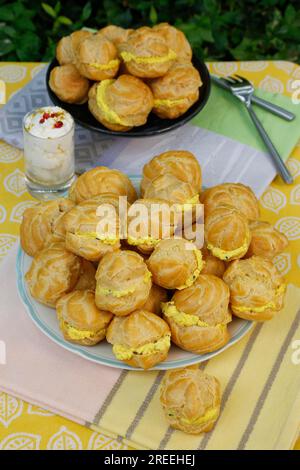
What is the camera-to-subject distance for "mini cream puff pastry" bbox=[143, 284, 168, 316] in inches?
56.6

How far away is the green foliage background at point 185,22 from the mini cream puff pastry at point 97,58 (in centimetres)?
81

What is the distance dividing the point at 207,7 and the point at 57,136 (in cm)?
114

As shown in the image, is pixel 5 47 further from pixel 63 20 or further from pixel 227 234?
pixel 227 234

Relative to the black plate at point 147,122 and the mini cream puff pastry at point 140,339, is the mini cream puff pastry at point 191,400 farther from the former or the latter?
the black plate at point 147,122

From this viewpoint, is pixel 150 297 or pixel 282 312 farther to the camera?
pixel 282 312

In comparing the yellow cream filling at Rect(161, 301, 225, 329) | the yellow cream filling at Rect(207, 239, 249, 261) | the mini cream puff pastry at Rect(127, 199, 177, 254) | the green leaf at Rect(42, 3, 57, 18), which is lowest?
the green leaf at Rect(42, 3, 57, 18)

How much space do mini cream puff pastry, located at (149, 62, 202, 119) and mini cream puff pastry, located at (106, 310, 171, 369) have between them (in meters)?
0.72

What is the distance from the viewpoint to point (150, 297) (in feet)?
4.74

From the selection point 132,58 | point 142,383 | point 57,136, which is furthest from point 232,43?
point 142,383

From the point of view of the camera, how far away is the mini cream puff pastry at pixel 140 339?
4.43ft

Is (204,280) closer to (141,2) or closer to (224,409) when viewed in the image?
(224,409)

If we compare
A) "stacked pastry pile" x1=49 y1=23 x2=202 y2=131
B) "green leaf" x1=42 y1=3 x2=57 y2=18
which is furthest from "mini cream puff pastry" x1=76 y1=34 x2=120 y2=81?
"green leaf" x1=42 y1=3 x2=57 y2=18

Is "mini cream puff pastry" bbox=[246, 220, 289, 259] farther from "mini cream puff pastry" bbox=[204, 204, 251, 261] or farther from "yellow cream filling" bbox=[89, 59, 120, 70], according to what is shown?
"yellow cream filling" bbox=[89, 59, 120, 70]
